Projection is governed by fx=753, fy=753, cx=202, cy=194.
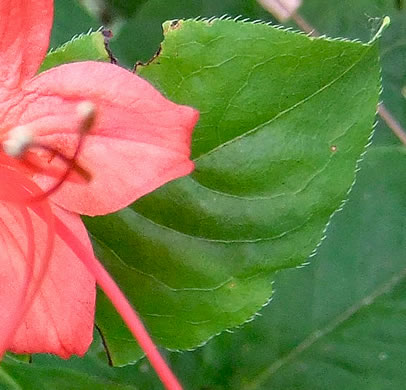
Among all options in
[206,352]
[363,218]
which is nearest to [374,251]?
[363,218]

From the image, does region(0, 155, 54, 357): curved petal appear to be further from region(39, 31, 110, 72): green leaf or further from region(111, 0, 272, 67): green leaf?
region(111, 0, 272, 67): green leaf

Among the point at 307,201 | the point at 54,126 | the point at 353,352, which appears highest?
the point at 54,126

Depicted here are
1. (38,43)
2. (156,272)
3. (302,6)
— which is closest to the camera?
(38,43)

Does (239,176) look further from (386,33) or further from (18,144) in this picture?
(386,33)

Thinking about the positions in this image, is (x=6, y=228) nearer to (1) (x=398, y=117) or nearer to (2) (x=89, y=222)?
(2) (x=89, y=222)

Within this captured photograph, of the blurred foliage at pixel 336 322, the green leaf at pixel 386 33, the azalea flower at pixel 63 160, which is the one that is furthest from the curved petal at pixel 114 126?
the green leaf at pixel 386 33

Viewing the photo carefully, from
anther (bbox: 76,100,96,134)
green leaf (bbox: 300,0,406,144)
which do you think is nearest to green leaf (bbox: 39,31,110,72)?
anther (bbox: 76,100,96,134)

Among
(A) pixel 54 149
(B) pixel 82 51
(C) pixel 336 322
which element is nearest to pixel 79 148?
(A) pixel 54 149

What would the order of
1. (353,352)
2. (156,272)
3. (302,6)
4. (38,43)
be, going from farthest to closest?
(302,6) → (353,352) → (156,272) → (38,43)

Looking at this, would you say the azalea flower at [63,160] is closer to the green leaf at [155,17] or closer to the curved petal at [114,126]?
the curved petal at [114,126]
